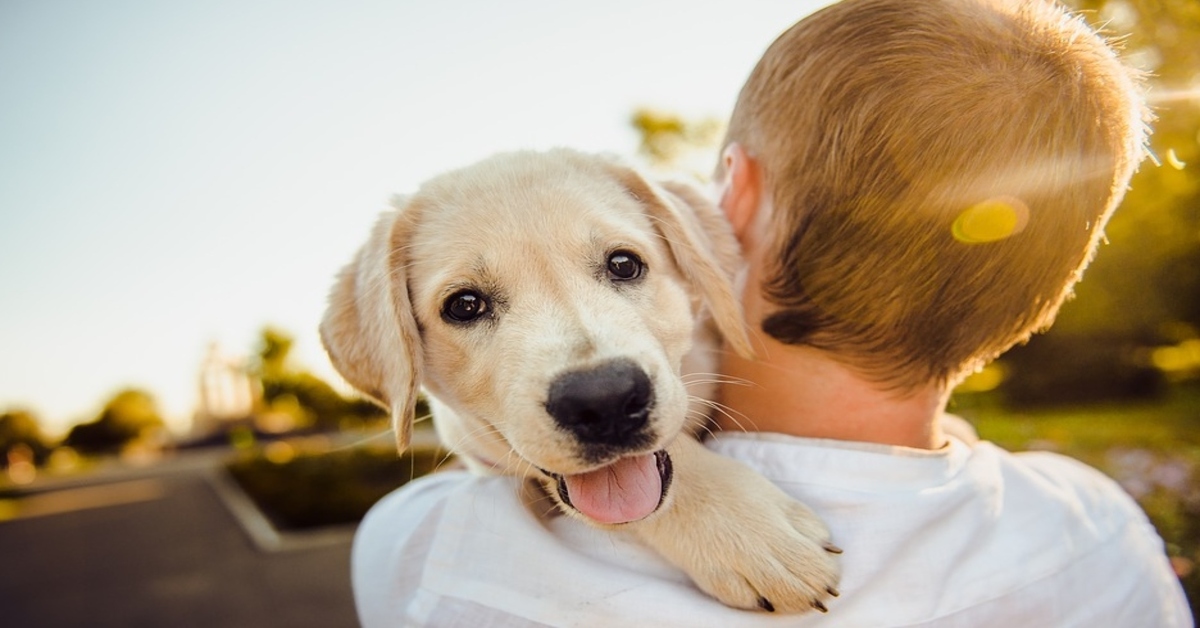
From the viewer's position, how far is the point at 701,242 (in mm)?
2855

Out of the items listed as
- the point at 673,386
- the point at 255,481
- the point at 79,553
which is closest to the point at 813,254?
the point at 673,386

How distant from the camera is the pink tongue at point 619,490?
233 centimetres

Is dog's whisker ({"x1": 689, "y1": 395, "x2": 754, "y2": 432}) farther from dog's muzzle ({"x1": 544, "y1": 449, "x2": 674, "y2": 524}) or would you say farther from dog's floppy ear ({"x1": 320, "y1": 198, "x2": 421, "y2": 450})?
→ dog's floppy ear ({"x1": 320, "y1": 198, "x2": 421, "y2": 450})

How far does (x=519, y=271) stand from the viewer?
9.16 ft

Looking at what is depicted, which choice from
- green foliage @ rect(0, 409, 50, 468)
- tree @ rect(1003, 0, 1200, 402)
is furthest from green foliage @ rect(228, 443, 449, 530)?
green foliage @ rect(0, 409, 50, 468)

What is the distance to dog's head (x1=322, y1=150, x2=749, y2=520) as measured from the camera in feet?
7.79

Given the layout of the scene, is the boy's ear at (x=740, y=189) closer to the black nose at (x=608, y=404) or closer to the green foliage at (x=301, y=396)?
the black nose at (x=608, y=404)

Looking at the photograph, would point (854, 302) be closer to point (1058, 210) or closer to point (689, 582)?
point (1058, 210)

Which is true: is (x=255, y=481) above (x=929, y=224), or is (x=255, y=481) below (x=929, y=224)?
below

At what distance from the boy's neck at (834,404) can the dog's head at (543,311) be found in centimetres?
17

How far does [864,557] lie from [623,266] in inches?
49.5

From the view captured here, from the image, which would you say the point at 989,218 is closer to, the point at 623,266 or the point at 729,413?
the point at 729,413

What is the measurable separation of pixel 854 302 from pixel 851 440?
0.43 m

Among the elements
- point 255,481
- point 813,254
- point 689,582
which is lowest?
point 255,481
